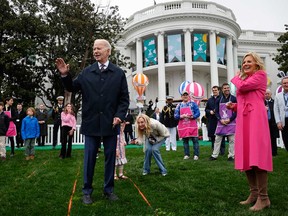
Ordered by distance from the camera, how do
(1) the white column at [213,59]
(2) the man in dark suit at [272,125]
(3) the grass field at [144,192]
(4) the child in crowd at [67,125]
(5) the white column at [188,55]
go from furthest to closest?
(1) the white column at [213,59] → (5) the white column at [188,55] → (4) the child in crowd at [67,125] → (2) the man in dark suit at [272,125] → (3) the grass field at [144,192]

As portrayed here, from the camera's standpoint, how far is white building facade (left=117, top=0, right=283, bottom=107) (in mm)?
32781

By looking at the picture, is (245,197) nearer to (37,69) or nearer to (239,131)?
(239,131)

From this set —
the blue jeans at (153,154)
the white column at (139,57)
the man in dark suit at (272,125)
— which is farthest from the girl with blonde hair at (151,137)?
the white column at (139,57)

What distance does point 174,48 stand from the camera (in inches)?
1291

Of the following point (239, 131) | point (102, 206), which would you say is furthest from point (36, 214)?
point (239, 131)

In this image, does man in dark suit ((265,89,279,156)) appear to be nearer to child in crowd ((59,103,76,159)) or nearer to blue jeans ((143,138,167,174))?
blue jeans ((143,138,167,174))

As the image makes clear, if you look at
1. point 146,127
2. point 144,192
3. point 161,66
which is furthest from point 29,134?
point 161,66

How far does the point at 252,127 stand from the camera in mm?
3889

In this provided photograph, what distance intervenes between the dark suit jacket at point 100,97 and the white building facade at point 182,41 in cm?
2761

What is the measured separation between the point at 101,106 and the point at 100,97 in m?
0.13

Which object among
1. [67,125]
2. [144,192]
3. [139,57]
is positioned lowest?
[144,192]

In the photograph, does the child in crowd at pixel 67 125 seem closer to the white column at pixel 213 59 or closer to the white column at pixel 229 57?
the white column at pixel 213 59

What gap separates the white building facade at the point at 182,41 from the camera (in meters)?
32.8

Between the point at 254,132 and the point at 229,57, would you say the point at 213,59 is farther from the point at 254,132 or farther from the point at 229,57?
the point at 254,132
